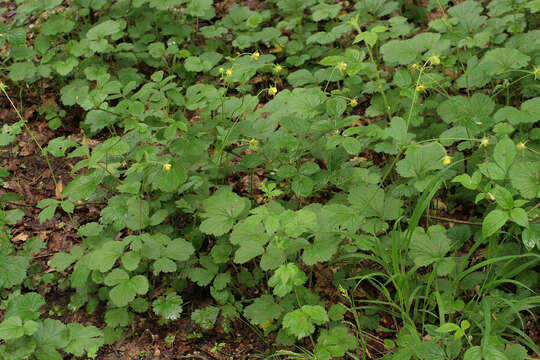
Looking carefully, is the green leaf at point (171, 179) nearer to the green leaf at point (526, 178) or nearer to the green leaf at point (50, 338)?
the green leaf at point (50, 338)

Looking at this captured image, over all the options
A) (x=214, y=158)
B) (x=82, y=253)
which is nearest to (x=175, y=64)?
(x=214, y=158)

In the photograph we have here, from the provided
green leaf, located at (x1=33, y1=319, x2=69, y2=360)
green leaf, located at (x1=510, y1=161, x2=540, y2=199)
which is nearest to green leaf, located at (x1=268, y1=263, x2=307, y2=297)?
green leaf, located at (x1=33, y1=319, x2=69, y2=360)

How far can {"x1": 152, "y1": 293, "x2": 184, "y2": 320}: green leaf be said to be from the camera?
2.39 m

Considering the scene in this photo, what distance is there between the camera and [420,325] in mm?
2385

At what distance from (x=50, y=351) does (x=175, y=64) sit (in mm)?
2553

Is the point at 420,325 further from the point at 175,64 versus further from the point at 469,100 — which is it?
the point at 175,64

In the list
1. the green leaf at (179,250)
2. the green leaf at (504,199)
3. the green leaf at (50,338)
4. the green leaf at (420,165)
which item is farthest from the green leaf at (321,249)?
the green leaf at (50,338)

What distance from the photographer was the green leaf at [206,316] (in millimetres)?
2406

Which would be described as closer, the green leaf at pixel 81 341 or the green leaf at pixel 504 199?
the green leaf at pixel 504 199

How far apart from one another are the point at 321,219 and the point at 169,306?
0.88 meters

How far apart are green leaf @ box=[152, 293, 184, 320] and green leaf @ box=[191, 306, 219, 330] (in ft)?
0.28

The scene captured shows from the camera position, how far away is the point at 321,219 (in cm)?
231

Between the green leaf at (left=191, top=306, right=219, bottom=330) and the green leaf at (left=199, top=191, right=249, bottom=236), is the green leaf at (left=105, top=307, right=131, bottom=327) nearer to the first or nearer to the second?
the green leaf at (left=191, top=306, right=219, bottom=330)

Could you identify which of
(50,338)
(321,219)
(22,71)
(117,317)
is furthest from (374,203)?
(22,71)
